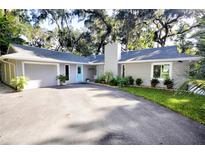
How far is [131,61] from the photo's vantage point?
41.4ft

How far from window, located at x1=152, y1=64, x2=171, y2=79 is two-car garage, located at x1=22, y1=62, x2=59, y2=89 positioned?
8927 mm

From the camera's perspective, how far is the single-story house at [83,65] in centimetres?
1045

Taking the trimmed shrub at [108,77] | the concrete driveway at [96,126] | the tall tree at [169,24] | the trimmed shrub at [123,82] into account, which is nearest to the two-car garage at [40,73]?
the trimmed shrub at [108,77]

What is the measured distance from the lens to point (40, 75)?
11.7m

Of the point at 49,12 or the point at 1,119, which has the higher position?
the point at 49,12

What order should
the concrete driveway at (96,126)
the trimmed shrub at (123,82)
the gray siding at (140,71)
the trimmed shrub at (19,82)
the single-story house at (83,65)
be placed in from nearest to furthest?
the concrete driveway at (96,126) < the trimmed shrub at (19,82) < the single-story house at (83,65) < the gray siding at (140,71) < the trimmed shrub at (123,82)

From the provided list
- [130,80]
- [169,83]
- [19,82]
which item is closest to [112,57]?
[130,80]

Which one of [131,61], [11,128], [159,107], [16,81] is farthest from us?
[131,61]

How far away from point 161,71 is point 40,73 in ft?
33.4

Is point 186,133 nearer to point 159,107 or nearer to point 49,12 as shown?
point 159,107

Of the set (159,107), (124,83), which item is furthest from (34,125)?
(124,83)

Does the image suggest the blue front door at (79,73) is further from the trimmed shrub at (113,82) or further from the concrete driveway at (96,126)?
the concrete driveway at (96,126)
